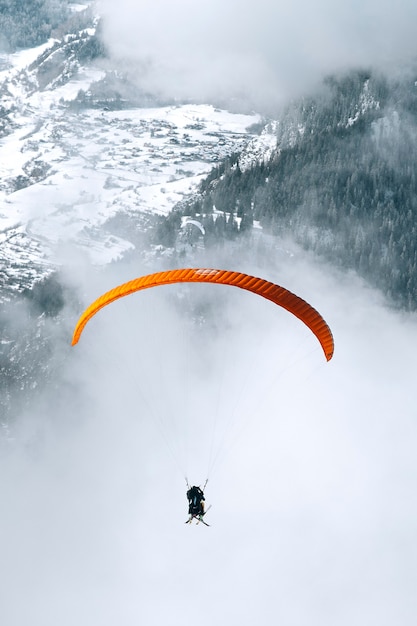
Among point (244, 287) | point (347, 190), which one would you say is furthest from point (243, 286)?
point (347, 190)

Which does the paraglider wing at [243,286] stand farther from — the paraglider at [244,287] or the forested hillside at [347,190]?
the forested hillside at [347,190]

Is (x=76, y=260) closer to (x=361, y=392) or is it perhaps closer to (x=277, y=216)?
(x=277, y=216)

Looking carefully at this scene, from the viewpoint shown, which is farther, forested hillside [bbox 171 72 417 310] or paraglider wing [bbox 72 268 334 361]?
forested hillside [bbox 171 72 417 310]

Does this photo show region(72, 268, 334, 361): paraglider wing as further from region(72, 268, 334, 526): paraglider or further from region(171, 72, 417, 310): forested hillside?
region(171, 72, 417, 310): forested hillside

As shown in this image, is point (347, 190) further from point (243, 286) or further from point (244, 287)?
point (244, 287)

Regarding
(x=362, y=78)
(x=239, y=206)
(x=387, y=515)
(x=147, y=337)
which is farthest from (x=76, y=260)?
(x=387, y=515)

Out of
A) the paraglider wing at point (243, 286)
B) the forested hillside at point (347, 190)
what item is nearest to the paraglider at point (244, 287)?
the paraglider wing at point (243, 286)

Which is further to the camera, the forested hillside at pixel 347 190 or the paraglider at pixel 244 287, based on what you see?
the forested hillside at pixel 347 190

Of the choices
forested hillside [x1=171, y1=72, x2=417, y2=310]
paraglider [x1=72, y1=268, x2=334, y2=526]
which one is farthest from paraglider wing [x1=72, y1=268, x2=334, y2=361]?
forested hillside [x1=171, y1=72, x2=417, y2=310]
